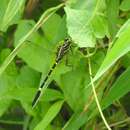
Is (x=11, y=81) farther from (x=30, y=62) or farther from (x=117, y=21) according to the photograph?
(x=117, y=21)

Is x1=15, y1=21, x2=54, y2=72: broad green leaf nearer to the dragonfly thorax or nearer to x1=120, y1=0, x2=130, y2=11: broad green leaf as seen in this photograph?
the dragonfly thorax

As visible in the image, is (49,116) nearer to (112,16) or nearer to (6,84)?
(6,84)

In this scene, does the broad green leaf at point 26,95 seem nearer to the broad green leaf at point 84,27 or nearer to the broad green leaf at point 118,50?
the broad green leaf at point 84,27

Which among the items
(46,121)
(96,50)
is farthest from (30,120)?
(96,50)

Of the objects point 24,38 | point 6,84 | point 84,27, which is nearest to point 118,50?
point 84,27

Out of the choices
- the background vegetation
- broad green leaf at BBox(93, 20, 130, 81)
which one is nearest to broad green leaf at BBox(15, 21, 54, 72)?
the background vegetation

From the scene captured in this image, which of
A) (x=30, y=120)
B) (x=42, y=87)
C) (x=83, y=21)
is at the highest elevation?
(x=83, y=21)
